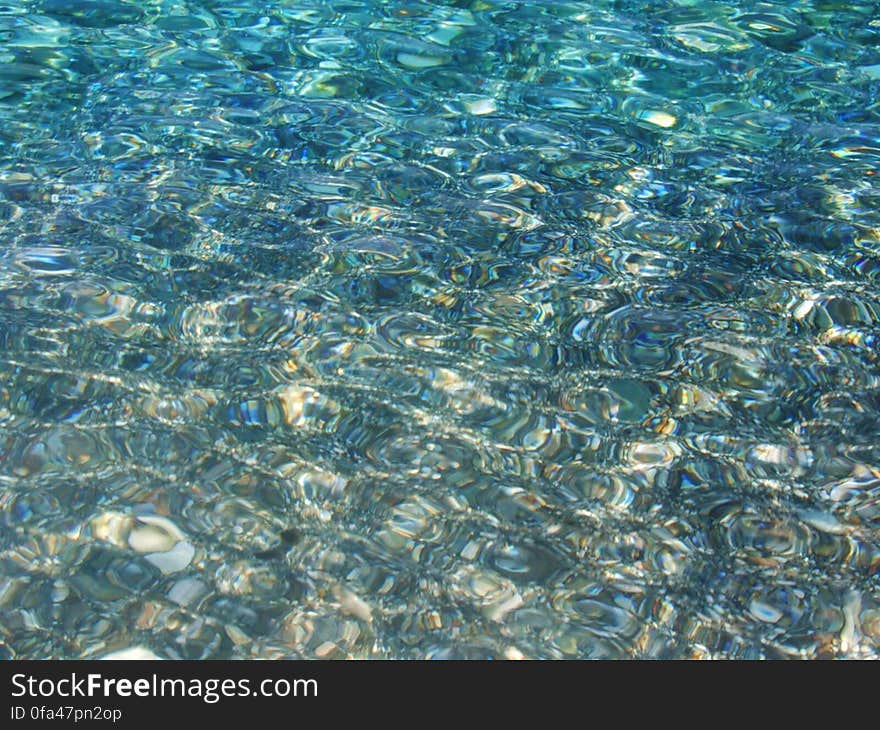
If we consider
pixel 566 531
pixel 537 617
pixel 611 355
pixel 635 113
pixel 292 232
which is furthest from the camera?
pixel 635 113

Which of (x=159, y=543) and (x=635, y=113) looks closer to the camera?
→ (x=159, y=543)

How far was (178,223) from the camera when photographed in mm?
2729

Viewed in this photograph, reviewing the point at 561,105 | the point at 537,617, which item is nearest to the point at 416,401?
the point at 537,617

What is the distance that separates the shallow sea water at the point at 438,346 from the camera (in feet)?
5.90

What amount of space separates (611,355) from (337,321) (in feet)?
2.06

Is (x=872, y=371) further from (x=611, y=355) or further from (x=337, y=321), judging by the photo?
(x=337, y=321)

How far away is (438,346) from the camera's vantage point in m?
2.33

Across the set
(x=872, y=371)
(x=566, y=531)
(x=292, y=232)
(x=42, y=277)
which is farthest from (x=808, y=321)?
(x=42, y=277)

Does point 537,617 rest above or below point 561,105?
below

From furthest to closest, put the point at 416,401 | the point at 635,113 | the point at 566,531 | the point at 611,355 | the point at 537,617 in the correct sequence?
1. the point at 635,113
2. the point at 611,355
3. the point at 416,401
4. the point at 566,531
5. the point at 537,617

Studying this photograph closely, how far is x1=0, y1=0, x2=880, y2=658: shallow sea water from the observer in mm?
1799
